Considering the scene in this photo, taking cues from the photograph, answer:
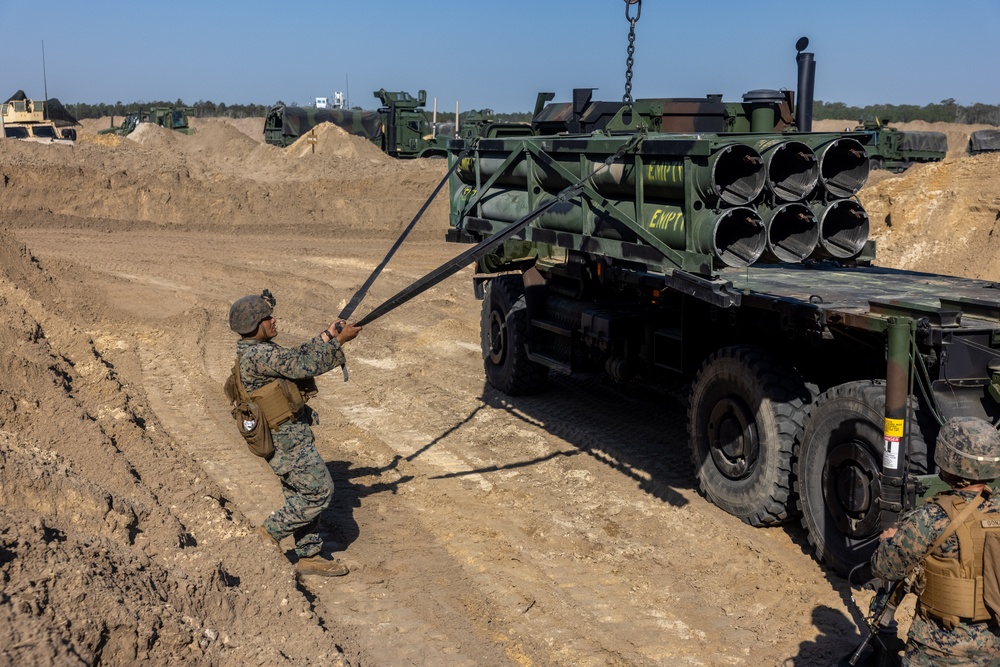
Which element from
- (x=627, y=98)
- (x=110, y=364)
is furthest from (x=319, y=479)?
(x=110, y=364)

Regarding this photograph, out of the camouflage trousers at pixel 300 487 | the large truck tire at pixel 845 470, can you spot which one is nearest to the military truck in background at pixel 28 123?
the camouflage trousers at pixel 300 487

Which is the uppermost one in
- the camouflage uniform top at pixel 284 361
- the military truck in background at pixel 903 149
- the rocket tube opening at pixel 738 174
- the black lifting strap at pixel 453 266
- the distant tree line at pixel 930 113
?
the distant tree line at pixel 930 113

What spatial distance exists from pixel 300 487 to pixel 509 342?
4.47 m

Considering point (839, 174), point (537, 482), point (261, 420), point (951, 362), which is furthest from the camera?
point (537, 482)

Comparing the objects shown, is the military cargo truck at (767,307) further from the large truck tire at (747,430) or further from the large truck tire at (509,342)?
the large truck tire at (509,342)

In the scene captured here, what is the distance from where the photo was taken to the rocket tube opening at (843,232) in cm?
662

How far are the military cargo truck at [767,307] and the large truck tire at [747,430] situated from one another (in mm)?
13

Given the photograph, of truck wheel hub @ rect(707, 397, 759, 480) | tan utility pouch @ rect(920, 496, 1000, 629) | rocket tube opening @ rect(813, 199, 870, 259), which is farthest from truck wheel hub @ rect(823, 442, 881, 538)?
tan utility pouch @ rect(920, 496, 1000, 629)

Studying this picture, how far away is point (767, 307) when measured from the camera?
620cm

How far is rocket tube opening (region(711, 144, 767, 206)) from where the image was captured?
6.10 metres

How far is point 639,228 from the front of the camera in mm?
6660

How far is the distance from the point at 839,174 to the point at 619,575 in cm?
289

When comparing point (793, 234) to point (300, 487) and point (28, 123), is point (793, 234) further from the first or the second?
point (28, 123)

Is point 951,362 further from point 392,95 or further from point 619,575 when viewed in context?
point 392,95
